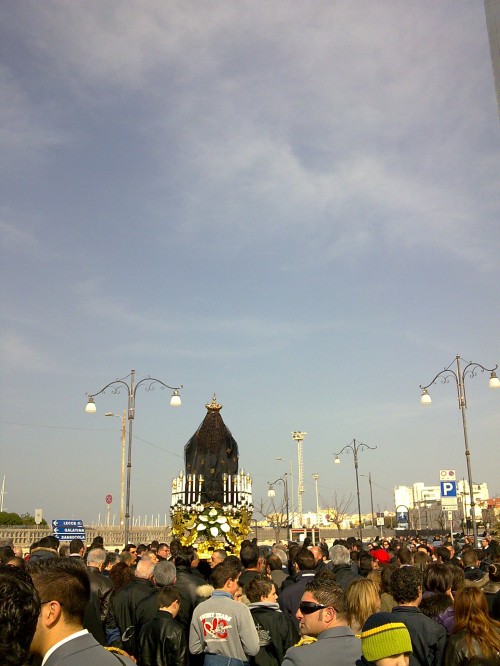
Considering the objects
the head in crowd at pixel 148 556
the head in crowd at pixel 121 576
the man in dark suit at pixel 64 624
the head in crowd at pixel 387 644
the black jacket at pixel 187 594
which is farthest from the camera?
the head in crowd at pixel 148 556

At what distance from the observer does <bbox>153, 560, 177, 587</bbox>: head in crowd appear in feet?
26.3

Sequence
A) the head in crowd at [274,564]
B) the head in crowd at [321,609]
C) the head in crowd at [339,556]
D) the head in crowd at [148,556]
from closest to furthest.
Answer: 1. the head in crowd at [321,609]
2. the head in crowd at [148,556]
3. the head in crowd at [339,556]
4. the head in crowd at [274,564]

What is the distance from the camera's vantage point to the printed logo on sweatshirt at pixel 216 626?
652cm

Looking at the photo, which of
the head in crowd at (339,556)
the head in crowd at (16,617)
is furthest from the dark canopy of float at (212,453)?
the head in crowd at (16,617)

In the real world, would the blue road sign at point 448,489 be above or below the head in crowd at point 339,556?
above

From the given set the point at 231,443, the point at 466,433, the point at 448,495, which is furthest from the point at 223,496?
the point at 448,495

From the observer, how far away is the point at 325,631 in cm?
469

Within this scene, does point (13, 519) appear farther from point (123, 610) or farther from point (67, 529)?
point (123, 610)

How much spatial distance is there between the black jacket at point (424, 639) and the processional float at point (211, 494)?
505 inches

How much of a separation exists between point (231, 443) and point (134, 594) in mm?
16261

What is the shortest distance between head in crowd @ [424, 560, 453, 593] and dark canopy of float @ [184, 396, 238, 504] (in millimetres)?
15929

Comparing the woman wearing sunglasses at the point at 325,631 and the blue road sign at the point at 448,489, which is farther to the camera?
the blue road sign at the point at 448,489

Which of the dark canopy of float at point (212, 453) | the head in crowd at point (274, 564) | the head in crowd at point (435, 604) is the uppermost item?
the dark canopy of float at point (212, 453)

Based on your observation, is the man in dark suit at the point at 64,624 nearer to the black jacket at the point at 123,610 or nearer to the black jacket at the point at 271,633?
the black jacket at the point at 271,633
